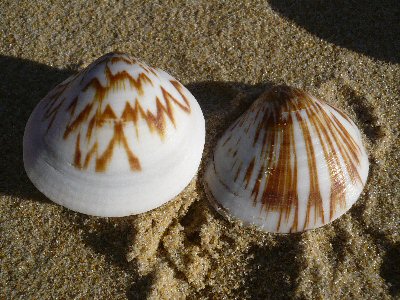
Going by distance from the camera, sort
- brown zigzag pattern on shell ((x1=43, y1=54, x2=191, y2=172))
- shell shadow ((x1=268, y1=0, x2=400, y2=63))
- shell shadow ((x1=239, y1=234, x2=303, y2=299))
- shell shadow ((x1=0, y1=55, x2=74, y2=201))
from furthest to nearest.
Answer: shell shadow ((x1=268, y1=0, x2=400, y2=63)) < shell shadow ((x1=0, y1=55, x2=74, y2=201)) < shell shadow ((x1=239, y1=234, x2=303, y2=299)) < brown zigzag pattern on shell ((x1=43, y1=54, x2=191, y2=172))

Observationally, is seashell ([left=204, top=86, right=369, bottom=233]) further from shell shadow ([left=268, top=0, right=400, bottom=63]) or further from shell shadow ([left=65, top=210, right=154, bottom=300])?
shell shadow ([left=268, top=0, right=400, bottom=63])

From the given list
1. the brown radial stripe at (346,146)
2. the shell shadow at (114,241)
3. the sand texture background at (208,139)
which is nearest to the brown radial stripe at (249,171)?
the sand texture background at (208,139)

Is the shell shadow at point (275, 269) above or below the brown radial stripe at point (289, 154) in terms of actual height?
below

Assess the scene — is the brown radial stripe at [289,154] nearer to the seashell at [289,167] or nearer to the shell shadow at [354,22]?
the seashell at [289,167]

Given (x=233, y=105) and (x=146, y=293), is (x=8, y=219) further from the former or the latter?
(x=233, y=105)

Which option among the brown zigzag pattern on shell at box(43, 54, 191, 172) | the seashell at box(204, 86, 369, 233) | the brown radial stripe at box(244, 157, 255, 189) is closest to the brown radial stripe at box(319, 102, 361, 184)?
the seashell at box(204, 86, 369, 233)

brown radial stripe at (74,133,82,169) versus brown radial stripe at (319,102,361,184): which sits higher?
brown radial stripe at (319,102,361,184)

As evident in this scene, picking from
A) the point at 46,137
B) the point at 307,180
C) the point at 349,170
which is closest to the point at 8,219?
the point at 46,137
